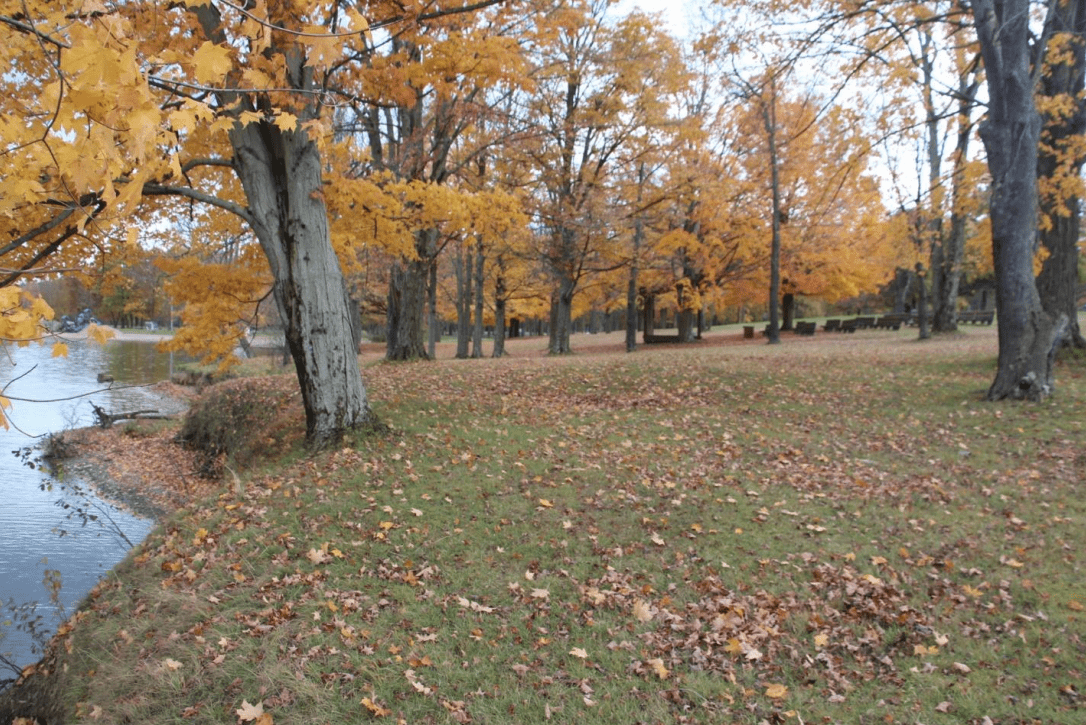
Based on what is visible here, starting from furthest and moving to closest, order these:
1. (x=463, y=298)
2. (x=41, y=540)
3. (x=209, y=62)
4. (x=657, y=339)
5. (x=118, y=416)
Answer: (x=657, y=339), (x=463, y=298), (x=118, y=416), (x=41, y=540), (x=209, y=62)

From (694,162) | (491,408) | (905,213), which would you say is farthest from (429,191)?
(905,213)

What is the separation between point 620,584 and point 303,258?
17.5 ft

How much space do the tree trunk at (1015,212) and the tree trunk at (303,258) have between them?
30.9 feet

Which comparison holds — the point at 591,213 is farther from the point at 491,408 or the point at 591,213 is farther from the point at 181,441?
the point at 181,441

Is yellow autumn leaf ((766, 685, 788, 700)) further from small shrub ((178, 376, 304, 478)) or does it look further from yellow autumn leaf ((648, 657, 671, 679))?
small shrub ((178, 376, 304, 478))

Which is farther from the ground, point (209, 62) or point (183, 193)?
point (183, 193)

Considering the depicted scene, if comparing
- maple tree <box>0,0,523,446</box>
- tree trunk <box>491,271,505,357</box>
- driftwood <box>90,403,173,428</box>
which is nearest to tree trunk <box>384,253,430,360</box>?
driftwood <box>90,403,173,428</box>

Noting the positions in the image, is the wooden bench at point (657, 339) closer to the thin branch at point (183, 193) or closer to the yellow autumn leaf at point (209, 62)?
the thin branch at point (183, 193)

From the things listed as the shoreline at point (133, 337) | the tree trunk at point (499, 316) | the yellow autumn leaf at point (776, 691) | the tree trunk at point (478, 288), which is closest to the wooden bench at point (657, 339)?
the tree trunk at point (499, 316)

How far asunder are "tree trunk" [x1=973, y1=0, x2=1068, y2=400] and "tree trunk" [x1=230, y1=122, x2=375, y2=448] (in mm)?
9415

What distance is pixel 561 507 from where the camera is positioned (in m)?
6.04

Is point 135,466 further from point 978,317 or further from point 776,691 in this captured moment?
point 978,317

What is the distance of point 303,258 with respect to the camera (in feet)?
24.3

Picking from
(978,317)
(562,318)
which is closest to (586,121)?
(562,318)
